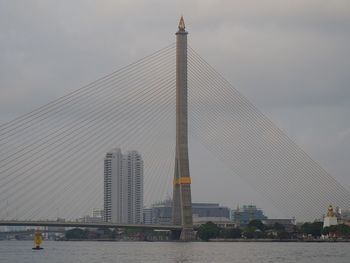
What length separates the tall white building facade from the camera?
8719cm

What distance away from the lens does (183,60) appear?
49781 millimetres

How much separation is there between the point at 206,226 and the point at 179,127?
24.5 meters

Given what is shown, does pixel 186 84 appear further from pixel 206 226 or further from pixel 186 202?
pixel 206 226

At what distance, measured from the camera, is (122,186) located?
297ft

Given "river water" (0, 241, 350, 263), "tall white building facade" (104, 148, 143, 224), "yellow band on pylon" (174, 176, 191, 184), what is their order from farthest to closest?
"tall white building facade" (104, 148, 143, 224) < "yellow band on pylon" (174, 176, 191, 184) < "river water" (0, 241, 350, 263)

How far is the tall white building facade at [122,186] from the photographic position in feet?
286

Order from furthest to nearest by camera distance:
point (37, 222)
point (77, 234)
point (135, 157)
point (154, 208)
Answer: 1. point (154, 208)
2. point (77, 234)
3. point (135, 157)
4. point (37, 222)

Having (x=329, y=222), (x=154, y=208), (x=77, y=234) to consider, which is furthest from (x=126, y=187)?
(x=154, y=208)

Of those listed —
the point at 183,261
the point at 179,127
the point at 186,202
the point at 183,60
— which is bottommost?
the point at 183,261

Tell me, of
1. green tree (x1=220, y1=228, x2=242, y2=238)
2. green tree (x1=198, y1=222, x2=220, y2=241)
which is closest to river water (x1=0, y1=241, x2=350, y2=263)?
green tree (x1=198, y1=222, x2=220, y2=241)

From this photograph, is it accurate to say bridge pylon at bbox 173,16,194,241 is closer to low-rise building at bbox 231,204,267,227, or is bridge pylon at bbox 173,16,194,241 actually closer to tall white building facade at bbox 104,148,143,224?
tall white building facade at bbox 104,148,143,224

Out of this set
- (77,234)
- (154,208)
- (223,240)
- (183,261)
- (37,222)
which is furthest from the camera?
(154,208)

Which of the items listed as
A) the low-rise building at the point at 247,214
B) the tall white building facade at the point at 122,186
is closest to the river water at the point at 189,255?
the tall white building facade at the point at 122,186

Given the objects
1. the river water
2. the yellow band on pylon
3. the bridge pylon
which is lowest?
the river water
